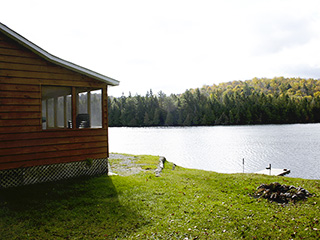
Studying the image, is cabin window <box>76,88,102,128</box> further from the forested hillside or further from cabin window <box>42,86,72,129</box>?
the forested hillside

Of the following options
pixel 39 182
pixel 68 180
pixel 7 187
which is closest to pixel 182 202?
pixel 68 180

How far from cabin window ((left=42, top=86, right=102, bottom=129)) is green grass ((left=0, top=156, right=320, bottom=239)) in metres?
2.45

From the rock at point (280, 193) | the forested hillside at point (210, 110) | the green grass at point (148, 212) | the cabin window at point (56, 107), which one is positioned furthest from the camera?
the forested hillside at point (210, 110)

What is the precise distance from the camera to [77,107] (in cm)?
1051

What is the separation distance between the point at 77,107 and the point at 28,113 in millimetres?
1934

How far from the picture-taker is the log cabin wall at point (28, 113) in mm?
8641

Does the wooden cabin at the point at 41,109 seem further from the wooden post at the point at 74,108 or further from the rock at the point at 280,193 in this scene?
the rock at the point at 280,193

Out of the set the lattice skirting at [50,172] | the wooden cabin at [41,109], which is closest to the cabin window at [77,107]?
the wooden cabin at [41,109]

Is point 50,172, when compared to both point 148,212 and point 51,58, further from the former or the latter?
point 148,212

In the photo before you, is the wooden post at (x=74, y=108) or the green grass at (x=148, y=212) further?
the wooden post at (x=74, y=108)

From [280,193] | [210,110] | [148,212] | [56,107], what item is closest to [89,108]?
[56,107]

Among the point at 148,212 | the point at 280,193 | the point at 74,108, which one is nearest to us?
the point at 148,212

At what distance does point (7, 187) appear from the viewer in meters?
8.74

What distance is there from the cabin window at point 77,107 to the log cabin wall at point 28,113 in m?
0.51
